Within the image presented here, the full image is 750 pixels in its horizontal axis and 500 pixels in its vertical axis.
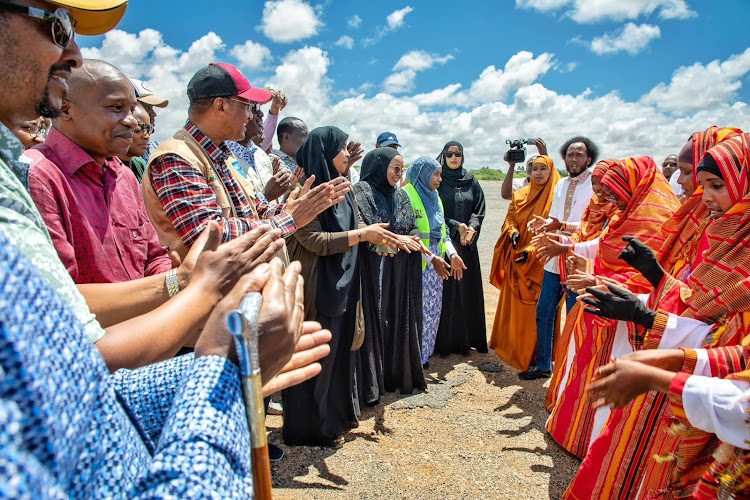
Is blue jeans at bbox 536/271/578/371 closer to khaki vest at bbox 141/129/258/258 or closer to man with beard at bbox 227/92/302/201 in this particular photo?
man with beard at bbox 227/92/302/201

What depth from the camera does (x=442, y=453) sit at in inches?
137

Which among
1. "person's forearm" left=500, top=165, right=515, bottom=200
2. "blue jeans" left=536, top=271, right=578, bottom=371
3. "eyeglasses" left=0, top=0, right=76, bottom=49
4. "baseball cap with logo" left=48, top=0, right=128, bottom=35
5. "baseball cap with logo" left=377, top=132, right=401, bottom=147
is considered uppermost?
"baseball cap with logo" left=377, top=132, right=401, bottom=147

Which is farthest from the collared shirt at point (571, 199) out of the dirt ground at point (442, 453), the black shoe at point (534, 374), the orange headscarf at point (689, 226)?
the orange headscarf at point (689, 226)

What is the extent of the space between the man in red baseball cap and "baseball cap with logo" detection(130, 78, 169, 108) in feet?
6.85

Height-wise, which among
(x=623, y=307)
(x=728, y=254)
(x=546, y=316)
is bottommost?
(x=546, y=316)

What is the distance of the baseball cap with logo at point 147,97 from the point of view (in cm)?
396

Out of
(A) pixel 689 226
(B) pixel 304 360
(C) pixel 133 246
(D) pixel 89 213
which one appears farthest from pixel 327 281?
(A) pixel 689 226

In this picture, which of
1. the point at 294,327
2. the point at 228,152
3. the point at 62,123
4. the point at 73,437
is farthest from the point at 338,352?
the point at 73,437

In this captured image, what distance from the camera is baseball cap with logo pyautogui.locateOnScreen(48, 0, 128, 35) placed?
1120mm

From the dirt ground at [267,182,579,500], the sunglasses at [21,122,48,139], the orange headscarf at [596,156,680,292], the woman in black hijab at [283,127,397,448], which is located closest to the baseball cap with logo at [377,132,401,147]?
the woman in black hijab at [283,127,397,448]

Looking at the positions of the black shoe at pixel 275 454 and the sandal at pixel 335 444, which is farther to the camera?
the sandal at pixel 335 444

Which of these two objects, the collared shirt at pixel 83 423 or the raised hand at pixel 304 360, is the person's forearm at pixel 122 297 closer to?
the raised hand at pixel 304 360

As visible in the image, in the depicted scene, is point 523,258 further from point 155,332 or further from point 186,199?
point 155,332

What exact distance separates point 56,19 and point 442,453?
3.47m
